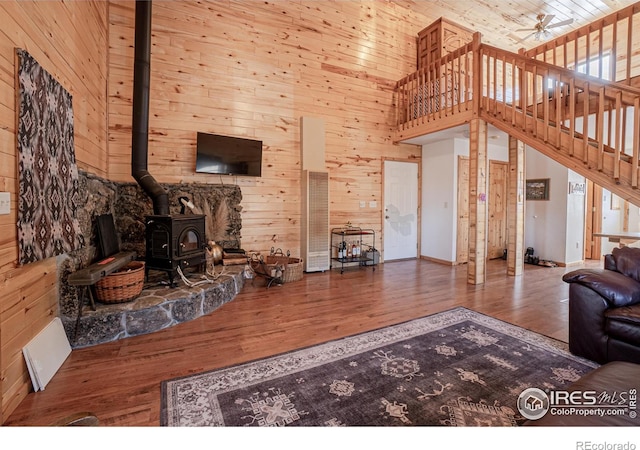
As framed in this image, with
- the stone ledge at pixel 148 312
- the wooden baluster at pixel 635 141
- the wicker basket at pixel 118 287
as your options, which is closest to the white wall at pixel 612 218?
the wooden baluster at pixel 635 141

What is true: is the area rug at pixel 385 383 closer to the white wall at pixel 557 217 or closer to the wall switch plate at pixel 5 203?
the wall switch plate at pixel 5 203

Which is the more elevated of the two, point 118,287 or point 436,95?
point 436,95

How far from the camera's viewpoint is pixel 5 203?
66.5 inches

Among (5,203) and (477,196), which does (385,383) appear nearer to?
(5,203)

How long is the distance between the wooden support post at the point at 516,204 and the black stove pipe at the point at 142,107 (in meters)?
5.05

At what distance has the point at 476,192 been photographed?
4.32 meters

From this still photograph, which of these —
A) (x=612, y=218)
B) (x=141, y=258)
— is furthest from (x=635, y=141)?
(x=141, y=258)

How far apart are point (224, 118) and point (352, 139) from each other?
2304mm

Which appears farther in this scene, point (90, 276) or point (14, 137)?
point (90, 276)

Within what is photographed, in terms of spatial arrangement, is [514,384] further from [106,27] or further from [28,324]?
[106,27]

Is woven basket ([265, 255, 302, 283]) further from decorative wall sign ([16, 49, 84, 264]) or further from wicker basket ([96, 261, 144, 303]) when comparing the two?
decorative wall sign ([16, 49, 84, 264])

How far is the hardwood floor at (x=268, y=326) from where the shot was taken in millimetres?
1778

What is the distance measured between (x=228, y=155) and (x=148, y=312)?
2503mm
